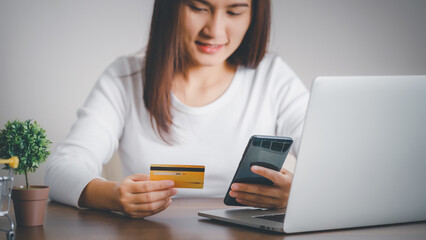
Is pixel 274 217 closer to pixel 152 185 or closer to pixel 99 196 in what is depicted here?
pixel 152 185

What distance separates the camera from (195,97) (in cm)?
191

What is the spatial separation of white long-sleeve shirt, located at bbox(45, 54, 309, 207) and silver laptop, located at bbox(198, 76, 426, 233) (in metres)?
0.82

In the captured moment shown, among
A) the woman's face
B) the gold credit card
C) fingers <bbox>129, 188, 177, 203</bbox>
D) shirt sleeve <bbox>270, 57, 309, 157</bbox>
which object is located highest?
the woman's face

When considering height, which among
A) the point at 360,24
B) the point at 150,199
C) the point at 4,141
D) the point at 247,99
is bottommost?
the point at 150,199

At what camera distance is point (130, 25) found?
248cm

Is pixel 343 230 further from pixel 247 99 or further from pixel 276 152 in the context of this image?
pixel 247 99

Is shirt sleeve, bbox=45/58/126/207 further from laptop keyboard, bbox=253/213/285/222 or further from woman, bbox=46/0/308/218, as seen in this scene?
laptop keyboard, bbox=253/213/285/222

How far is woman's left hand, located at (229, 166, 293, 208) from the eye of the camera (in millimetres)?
1075

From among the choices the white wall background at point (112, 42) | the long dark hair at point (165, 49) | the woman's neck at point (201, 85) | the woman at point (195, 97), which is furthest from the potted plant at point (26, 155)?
the white wall background at point (112, 42)

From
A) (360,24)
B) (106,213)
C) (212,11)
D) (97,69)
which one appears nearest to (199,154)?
(212,11)

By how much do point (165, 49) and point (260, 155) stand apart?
853mm

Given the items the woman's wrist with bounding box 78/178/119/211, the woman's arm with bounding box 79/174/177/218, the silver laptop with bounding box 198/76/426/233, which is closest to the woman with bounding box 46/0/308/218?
the woman's wrist with bounding box 78/178/119/211

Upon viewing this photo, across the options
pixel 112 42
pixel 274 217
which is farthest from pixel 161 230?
pixel 112 42

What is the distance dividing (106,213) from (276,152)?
16.8 inches
